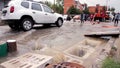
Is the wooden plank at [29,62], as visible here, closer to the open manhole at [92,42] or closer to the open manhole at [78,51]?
the open manhole at [78,51]

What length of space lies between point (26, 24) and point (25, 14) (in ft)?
2.10

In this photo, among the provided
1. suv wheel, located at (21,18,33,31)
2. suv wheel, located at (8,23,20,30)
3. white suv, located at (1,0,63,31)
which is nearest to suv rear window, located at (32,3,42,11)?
white suv, located at (1,0,63,31)

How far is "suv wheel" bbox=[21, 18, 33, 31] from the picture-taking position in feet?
38.5

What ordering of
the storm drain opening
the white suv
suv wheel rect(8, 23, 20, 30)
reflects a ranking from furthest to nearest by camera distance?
suv wheel rect(8, 23, 20, 30)
the white suv
the storm drain opening

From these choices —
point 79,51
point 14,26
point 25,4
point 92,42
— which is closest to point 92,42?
point 92,42

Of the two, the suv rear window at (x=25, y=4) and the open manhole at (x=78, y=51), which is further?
the suv rear window at (x=25, y=4)

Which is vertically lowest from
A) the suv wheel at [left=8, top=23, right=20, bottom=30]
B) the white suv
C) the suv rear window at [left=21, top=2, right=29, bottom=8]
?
the suv wheel at [left=8, top=23, right=20, bottom=30]

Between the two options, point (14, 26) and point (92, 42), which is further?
point (14, 26)

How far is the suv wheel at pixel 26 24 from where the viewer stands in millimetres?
Answer: 11727

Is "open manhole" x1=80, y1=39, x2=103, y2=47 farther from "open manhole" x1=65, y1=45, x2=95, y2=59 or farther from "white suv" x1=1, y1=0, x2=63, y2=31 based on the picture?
"white suv" x1=1, y1=0, x2=63, y2=31

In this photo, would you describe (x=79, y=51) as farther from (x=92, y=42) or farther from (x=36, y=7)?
(x=36, y=7)

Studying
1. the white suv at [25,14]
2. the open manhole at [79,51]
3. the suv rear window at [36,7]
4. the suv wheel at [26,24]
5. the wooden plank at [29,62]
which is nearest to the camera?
the wooden plank at [29,62]

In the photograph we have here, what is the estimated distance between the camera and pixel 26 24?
1195 cm

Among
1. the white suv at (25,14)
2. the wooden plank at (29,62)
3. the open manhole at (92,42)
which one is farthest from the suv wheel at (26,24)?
the wooden plank at (29,62)
